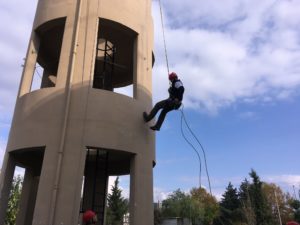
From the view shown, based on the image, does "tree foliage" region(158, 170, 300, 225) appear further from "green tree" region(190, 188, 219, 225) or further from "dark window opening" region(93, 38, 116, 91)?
"dark window opening" region(93, 38, 116, 91)

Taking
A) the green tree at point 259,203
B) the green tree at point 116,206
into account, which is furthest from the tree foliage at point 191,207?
the green tree at point 116,206

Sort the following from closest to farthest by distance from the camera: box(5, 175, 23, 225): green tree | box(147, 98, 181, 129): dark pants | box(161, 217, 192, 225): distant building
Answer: box(147, 98, 181, 129): dark pants, box(5, 175, 23, 225): green tree, box(161, 217, 192, 225): distant building

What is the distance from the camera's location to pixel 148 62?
12914 millimetres

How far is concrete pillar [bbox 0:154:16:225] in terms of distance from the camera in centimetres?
1028

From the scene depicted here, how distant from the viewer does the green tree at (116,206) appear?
4699cm

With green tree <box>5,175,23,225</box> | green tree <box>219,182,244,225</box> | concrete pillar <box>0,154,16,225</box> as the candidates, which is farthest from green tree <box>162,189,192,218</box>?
concrete pillar <box>0,154,16,225</box>

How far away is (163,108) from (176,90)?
82 cm

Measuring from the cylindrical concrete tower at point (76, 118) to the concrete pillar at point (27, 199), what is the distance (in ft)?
0.13

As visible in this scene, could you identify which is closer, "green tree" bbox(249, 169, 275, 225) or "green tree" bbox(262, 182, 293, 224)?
"green tree" bbox(249, 169, 275, 225)

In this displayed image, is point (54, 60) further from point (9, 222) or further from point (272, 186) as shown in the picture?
point (272, 186)

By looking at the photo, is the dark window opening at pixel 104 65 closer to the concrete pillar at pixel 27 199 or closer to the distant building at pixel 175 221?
the concrete pillar at pixel 27 199

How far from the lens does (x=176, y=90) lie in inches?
419

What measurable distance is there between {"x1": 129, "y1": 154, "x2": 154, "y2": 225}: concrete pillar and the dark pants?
147 cm

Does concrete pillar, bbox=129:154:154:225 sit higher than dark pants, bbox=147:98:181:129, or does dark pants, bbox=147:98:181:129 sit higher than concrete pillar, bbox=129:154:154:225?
dark pants, bbox=147:98:181:129
